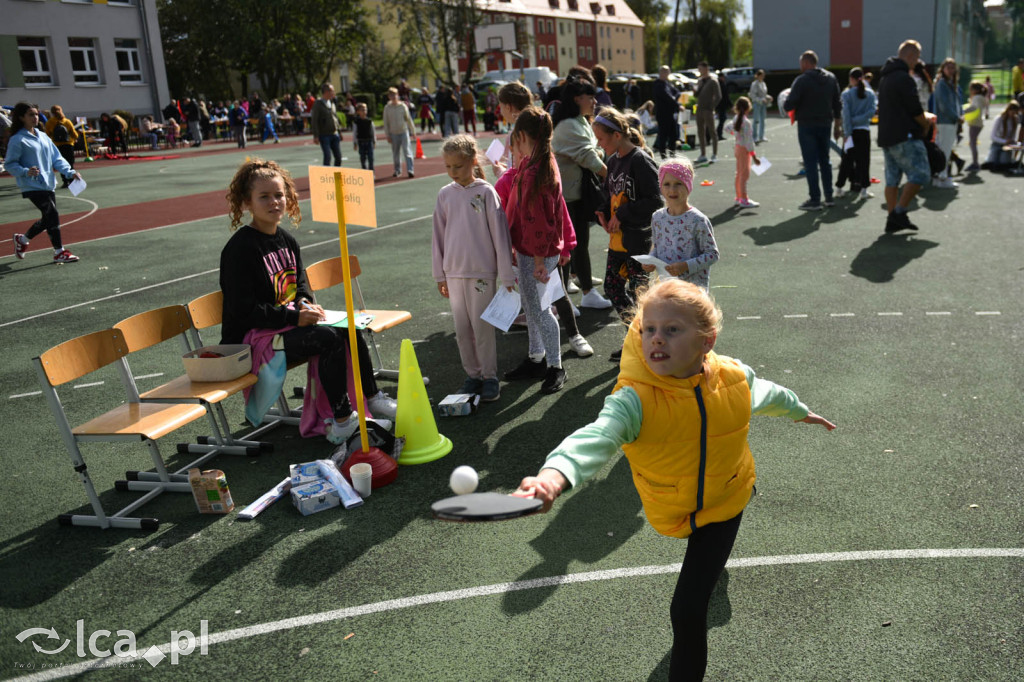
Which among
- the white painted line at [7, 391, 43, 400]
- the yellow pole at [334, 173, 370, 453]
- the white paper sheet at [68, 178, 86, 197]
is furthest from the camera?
the white paper sheet at [68, 178, 86, 197]

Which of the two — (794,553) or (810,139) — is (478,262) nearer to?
(794,553)

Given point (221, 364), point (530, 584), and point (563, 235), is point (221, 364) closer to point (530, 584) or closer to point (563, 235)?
point (530, 584)

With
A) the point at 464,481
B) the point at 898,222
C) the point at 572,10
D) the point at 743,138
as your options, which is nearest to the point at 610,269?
the point at 464,481

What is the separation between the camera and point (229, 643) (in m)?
3.73

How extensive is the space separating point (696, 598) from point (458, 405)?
3.52m

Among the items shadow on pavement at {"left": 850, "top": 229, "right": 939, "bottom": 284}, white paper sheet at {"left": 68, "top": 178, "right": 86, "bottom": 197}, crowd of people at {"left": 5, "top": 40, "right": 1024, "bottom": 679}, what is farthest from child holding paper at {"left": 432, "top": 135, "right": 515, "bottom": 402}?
white paper sheet at {"left": 68, "top": 178, "right": 86, "bottom": 197}

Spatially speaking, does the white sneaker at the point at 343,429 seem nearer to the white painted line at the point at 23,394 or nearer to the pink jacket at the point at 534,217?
the pink jacket at the point at 534,217

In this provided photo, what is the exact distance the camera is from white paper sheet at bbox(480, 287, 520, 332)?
19.7 ft

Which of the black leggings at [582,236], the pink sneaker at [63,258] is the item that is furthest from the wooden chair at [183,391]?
the pink sneaker at [63,258]

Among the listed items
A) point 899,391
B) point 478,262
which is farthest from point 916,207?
point 478,262

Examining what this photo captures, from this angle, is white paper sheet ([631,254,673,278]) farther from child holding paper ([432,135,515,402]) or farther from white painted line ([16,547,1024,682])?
white painted line ([16,547,1024,682])

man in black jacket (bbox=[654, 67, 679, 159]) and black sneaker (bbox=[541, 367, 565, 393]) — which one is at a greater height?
man in black jacket (bbox=[654, 67, 679, 159])

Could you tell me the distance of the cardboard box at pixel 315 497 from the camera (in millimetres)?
4848

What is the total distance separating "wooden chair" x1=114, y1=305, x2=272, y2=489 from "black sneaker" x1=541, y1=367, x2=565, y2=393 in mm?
2156
